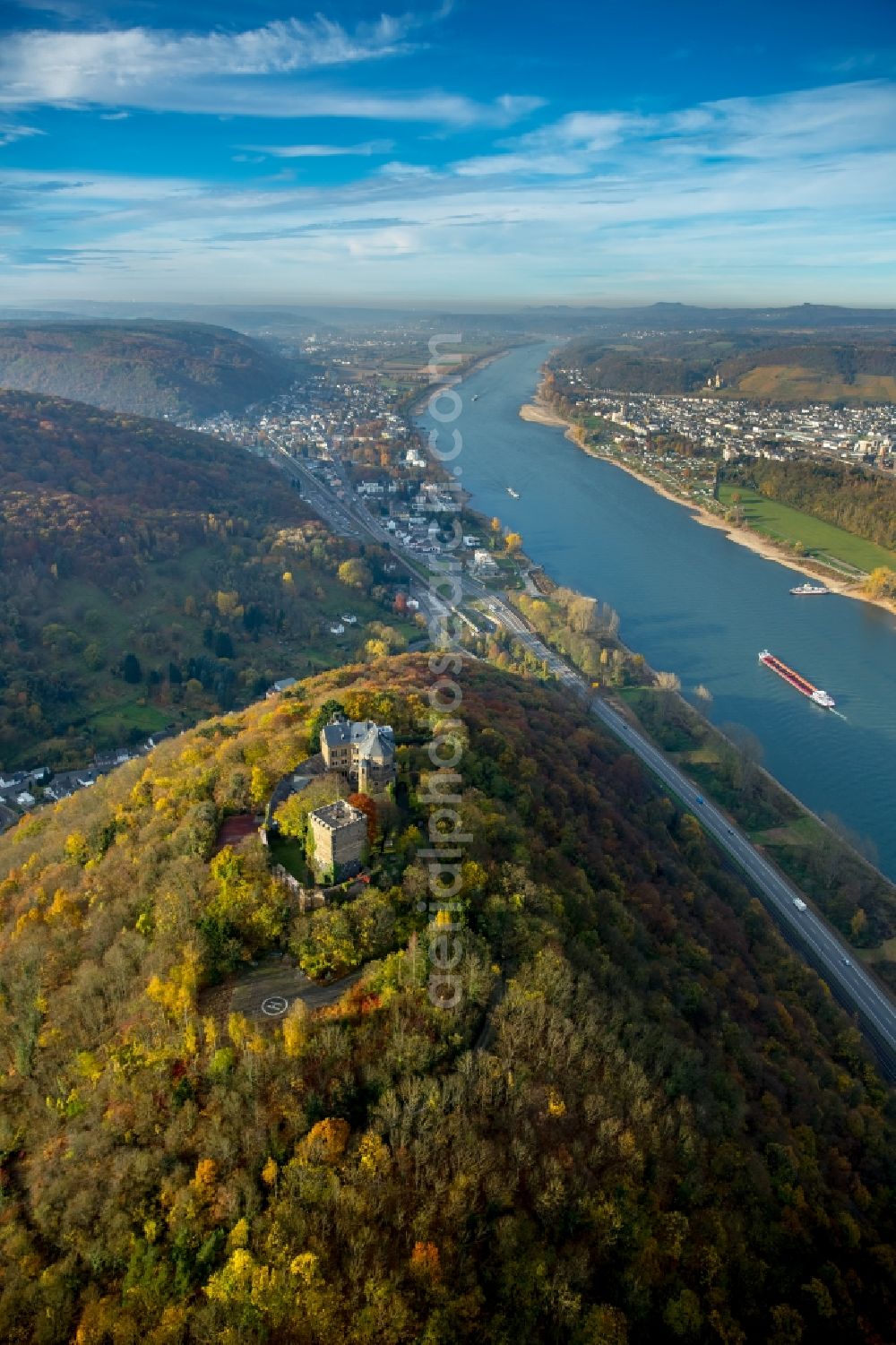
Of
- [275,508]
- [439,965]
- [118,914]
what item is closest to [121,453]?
[275,508]

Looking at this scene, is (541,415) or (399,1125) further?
(541,415)

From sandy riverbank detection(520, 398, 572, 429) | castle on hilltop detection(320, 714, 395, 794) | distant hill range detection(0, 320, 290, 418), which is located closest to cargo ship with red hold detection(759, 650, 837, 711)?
castle on hilltop detection(320, 714, 395, 794)

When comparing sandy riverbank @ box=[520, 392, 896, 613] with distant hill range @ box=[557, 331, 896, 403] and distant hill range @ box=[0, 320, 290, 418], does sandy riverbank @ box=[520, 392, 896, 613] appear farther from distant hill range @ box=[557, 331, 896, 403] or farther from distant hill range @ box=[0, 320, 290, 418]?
distant hill range @ box=[0, 320, 290, 418]

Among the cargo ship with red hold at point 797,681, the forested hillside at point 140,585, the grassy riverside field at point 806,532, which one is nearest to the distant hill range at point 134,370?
the forested hillside at point 140,585

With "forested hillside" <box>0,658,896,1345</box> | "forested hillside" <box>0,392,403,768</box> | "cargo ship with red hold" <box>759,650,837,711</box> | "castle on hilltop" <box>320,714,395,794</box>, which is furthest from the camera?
"cargo ship with red hold" <box>759,650,837,711</box>

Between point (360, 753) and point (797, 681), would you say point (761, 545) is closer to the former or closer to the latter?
point (797, 681)

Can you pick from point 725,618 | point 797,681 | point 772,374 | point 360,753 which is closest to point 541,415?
point 772,374

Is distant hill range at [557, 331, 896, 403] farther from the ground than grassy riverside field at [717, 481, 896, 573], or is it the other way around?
distant hill range at [557, 331, 896, 403]
